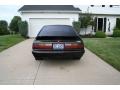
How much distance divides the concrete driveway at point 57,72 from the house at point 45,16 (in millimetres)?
14529

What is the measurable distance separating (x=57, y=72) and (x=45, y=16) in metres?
16.8

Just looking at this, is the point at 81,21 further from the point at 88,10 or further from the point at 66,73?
the point at 66,73

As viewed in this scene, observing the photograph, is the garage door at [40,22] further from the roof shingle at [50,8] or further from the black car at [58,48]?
the black car at [58,48]

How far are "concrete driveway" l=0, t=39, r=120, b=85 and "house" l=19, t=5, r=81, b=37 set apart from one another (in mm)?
14529

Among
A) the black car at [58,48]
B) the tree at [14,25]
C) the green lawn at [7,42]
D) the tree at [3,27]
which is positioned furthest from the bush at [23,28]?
the black car at [58,48]

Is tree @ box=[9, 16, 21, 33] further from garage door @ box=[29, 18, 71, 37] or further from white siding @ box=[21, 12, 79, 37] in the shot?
garage door @ box=[29, 18, 71, 37]

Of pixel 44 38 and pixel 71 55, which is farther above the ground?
pixel 44 38

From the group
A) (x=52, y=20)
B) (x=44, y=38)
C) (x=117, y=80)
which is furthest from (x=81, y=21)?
(x=117, y=80)

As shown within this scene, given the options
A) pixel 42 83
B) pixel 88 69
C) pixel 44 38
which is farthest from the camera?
pixel 44 38

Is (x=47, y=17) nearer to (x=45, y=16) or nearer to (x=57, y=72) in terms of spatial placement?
(x=45, y=16)

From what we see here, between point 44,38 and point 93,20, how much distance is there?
17788 millimetres

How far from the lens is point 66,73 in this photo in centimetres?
783

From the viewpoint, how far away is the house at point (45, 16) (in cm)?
2419

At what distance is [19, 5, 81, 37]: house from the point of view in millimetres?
24188
